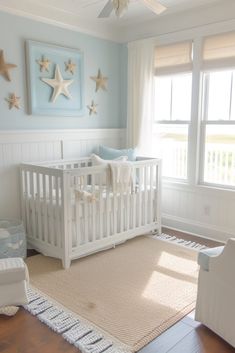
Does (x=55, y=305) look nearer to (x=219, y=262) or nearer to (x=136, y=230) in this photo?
(x=219, y=262)

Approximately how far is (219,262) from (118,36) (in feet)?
10.6

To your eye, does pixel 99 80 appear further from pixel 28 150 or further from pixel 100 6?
pixel 28 150

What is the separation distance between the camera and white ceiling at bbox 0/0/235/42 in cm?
312

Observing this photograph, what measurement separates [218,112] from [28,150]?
6.70ft

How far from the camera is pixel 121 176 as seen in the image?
310 cm

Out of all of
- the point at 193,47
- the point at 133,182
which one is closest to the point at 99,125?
the point at 133,182

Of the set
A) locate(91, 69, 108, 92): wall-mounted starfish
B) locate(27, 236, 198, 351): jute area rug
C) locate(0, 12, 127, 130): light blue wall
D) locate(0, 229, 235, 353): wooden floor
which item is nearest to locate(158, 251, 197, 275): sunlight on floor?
locate(27, 236, 198, 351): jute area rug

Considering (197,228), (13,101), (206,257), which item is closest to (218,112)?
(197,228)

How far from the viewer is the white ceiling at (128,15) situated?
123 inches

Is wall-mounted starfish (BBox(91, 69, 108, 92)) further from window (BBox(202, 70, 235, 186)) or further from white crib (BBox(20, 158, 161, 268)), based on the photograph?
window (BBox(202, 70, 235, 186))

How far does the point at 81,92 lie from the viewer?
145 inches

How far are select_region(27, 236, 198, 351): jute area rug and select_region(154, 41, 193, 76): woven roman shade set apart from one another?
1.94 meters

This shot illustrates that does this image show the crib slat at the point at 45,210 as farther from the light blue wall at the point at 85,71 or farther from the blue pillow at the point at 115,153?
the blue pillow at the point at 115,153

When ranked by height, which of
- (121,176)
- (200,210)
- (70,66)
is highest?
(70,66)
